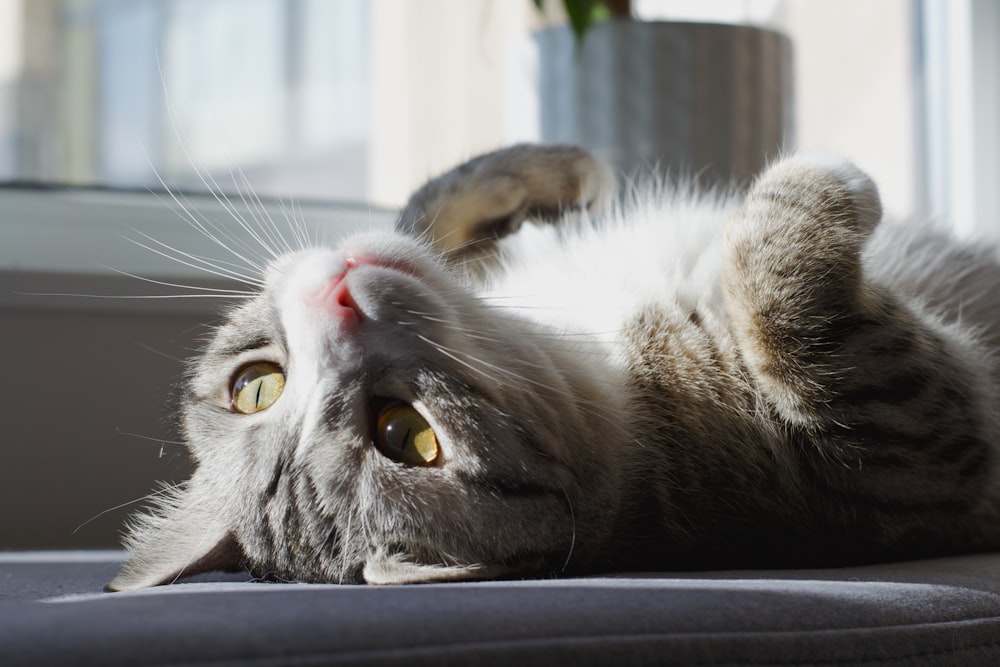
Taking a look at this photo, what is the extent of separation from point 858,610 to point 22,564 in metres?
0.95

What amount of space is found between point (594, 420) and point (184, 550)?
459 millimetres

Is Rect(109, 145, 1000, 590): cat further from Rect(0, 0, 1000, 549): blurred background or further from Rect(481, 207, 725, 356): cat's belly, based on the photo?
Rect(0, 0, 1000, 549): blurred background

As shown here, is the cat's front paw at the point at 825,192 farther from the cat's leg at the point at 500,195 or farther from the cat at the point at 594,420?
the cat's leg at the point at 500,195

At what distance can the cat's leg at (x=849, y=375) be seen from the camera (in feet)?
3.28

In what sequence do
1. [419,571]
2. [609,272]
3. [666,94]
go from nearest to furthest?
[419,571]
[609,272]
[666,94]

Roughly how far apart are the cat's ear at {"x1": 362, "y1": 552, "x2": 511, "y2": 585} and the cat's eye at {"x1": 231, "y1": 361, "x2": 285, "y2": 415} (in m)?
0.24

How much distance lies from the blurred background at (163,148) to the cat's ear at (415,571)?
1.70 ft

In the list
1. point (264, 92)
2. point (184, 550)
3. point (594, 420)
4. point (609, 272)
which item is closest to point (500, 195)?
point (609, 272)

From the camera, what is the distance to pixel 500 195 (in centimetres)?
137

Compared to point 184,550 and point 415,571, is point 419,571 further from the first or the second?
point 184,550

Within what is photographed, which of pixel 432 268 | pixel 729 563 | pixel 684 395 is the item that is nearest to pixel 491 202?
pixel 432 268

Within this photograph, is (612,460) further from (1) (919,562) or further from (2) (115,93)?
(2) (115,93)

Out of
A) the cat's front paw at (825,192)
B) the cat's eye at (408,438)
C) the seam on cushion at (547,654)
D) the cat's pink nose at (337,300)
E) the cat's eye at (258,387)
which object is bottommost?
the seam on cushion at (547,654)

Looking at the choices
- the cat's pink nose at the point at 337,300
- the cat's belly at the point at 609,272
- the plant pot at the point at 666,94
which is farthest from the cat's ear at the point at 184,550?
the plant pot at the point at 666,94
